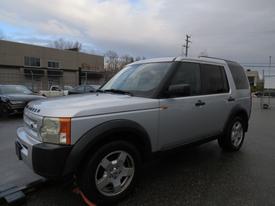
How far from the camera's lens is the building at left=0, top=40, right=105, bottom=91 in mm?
38253

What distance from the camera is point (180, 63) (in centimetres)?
401

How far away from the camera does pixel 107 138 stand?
121 inches

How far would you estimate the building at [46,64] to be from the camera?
126 ft

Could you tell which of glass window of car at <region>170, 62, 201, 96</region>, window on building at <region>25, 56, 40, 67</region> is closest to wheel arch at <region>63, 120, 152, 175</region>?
glass window of car at <region>170, 62, 201, 96</region>

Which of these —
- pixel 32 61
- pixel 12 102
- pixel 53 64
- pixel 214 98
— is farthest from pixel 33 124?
pixel 53 64

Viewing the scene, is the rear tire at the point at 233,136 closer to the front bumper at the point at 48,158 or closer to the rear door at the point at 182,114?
the rear door at the point at 182,114

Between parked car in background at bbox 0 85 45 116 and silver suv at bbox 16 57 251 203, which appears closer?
silver suv at bbox 16 57 251 203

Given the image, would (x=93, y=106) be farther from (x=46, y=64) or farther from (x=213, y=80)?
(x=46, y=64)

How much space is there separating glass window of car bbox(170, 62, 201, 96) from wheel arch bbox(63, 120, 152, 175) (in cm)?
100

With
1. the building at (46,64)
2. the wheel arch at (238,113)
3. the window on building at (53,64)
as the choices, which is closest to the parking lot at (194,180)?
the wheel arch at (238,113)

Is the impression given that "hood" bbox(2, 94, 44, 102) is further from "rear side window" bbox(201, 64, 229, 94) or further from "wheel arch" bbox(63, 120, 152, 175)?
"wheel arch" bbox(63, 120, 152, 175)

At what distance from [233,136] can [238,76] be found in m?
1.30

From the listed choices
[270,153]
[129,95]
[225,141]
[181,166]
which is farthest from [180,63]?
[270,153]

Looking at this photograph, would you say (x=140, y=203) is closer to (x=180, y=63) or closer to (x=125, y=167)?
(x=125, y=167)
